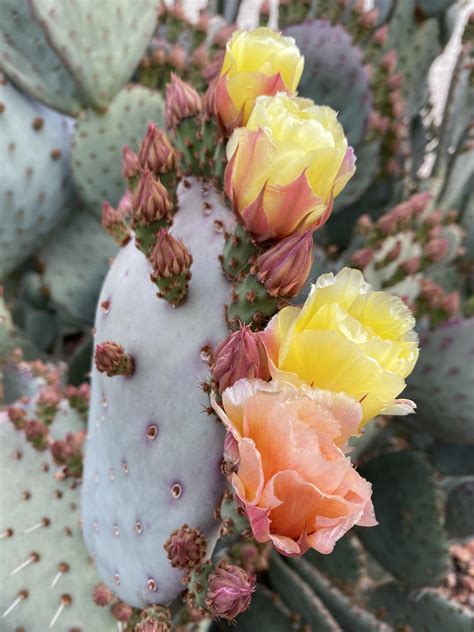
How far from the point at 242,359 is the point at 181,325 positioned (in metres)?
0.15

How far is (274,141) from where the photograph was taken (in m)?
0.40

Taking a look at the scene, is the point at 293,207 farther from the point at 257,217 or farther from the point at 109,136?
the point at 109,136

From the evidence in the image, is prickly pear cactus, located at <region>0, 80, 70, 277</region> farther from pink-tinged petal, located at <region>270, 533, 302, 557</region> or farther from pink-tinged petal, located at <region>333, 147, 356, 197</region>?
pink-tinged petal, located at <region>270, 533, 302, 557</region>

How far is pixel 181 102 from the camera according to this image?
1.89ft

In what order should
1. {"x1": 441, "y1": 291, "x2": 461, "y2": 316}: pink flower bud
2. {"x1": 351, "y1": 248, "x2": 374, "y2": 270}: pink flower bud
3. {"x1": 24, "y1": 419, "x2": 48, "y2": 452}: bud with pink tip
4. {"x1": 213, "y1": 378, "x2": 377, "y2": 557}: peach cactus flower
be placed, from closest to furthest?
1. {"x1": 213, "y1": 378, "x2": 377, "y2": 557}: peach cactus flower
2. {"x1": 24, "y1": 419, "x2": 48, "y2": 452}: bud with pink tip
3. {"x1": 351, "y1": 248, "x2": 374, "y2": 270}: pink flower bud
4. {"x1": 441, "y1": 291, "x2": 461, "y2": 316}: pink flower bud

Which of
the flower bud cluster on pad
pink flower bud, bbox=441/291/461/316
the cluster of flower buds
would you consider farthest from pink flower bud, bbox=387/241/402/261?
the flower bud cluster on pad

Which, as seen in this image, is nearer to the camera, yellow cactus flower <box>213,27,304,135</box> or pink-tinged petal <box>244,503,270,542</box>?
pink-tinged petal <box>244,503,270,542</box>

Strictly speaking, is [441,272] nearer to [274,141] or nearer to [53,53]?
[53,53]

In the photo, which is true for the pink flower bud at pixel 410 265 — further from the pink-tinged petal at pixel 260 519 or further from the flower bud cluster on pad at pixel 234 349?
the pink-tinged petal at pixel 260 519

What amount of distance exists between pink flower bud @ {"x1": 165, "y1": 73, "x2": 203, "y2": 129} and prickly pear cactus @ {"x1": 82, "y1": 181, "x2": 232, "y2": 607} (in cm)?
7

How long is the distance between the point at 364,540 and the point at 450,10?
1529mm

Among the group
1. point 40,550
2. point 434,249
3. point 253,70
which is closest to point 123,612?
point 40,550

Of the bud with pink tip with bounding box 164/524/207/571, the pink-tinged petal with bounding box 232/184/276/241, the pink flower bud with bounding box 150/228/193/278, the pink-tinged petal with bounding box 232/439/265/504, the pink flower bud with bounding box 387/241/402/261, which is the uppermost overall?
the pink-tinged petal with bounding box 232/184/276/241

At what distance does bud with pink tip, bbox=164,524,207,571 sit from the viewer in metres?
0.49
